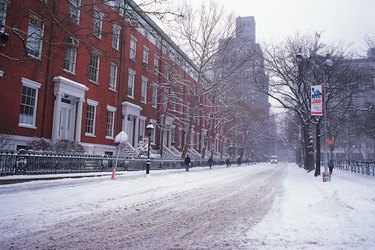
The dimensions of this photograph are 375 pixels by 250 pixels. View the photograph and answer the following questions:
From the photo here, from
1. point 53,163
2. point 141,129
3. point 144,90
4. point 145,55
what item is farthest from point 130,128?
→ point 53,163

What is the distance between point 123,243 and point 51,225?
1.88 meters

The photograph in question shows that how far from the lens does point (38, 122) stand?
19406 millimetres

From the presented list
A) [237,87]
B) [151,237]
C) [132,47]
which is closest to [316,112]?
[151,237]

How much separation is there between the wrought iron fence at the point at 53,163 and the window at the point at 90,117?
173 inches

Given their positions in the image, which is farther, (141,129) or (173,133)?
(173,133)

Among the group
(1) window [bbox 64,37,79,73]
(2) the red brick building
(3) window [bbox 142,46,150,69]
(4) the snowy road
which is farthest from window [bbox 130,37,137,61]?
(4) the snowy road

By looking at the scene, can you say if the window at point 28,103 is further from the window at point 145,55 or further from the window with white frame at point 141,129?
the window at point 145,55

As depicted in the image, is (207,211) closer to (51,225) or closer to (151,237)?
(151,237)

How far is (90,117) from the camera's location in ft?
80.6

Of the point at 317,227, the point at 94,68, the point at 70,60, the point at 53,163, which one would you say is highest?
the point at 94,68

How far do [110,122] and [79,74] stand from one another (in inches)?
225

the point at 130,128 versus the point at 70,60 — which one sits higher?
the point at 70,60

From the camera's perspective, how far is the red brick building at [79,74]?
39.9 feet

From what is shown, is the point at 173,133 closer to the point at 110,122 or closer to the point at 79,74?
the point at 110,122
